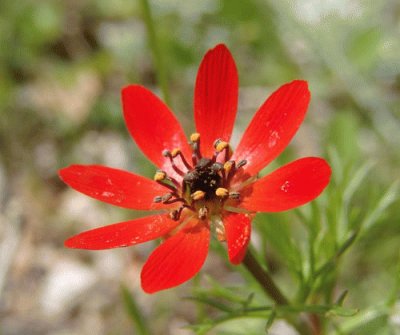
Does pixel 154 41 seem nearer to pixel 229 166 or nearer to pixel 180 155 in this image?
pixel 180 155

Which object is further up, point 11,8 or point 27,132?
point 11,8

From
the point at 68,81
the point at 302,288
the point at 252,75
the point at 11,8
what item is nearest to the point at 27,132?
the point at 68,81

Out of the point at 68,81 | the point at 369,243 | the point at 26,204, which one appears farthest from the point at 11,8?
the point at 369,243

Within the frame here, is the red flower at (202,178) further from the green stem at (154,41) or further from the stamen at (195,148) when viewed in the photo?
the green stem at (154,41)

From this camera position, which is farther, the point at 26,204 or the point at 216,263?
the point at 26,204

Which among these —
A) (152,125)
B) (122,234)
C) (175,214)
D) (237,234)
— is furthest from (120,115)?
(237,234)

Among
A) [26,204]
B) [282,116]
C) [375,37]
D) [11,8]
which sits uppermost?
[11,8]

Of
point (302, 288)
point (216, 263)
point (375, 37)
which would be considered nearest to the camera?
point (302, 288)

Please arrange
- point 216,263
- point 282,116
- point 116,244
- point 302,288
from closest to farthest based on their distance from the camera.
Answer: point 116,244, point 282,116, point 302,288, point 216,263

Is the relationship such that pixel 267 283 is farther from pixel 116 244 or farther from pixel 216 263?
pixel 216 263
